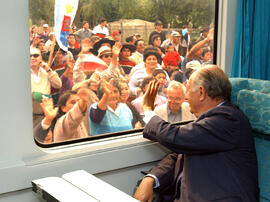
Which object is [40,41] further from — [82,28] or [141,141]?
[141,141]

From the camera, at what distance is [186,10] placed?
8.08 feet

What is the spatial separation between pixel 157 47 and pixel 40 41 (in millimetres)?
795

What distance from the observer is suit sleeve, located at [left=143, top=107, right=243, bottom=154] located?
6.10ft

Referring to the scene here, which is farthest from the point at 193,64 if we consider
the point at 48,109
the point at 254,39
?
the point at 48,109

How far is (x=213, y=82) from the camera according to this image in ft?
6.53

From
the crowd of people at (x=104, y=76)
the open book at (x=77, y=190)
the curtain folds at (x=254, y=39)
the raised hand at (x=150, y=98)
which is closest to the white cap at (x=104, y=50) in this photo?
the crowd of people at (x=104, y=76)

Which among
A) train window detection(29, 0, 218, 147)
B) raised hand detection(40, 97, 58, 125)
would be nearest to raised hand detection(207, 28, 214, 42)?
train window detection(29, 0, 218, 147)

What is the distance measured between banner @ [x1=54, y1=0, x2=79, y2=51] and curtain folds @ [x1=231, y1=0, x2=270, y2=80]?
1.15 metres

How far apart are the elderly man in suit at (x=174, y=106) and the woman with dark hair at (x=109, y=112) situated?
0.90 feet

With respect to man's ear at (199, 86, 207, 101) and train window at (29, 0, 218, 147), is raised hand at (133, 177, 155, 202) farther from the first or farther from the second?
man's ear at (199, 86, 207, 101)

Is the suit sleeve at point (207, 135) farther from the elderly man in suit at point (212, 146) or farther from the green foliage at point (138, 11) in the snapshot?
the green foliage at point (138, 11)

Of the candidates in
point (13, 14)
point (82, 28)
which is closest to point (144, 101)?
point (82, 28)

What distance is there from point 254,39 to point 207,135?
3.11ft

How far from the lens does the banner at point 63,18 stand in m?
1.92
